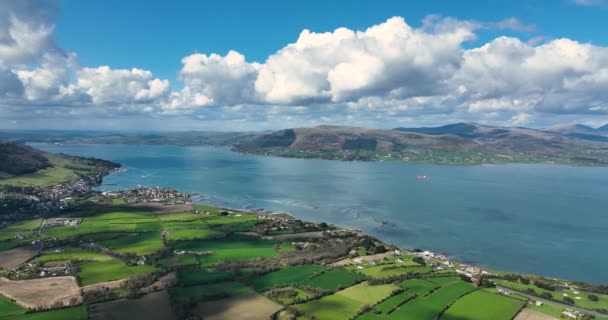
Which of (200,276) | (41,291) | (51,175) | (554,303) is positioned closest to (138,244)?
(200,276)

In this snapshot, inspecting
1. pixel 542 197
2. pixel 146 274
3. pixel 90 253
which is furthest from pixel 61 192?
pixel 542 197

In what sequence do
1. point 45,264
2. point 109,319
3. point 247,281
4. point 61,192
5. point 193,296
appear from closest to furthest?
point 109,319, point 193,296, point 247,281, point 45,264, point 61,192

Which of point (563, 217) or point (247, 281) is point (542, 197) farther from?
point (247, 281)

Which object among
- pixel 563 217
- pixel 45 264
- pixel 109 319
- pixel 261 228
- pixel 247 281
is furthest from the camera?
pixel 563 217

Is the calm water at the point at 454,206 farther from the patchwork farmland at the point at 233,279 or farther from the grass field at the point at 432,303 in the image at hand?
the grass field at the point at 432,303

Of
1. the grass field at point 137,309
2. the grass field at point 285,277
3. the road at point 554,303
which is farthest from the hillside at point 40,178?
the road at point 554,303

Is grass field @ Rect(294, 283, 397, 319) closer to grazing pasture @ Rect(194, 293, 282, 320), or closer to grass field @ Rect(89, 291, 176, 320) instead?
grazing pasture @ Rect(194, 293, 282, 320)
